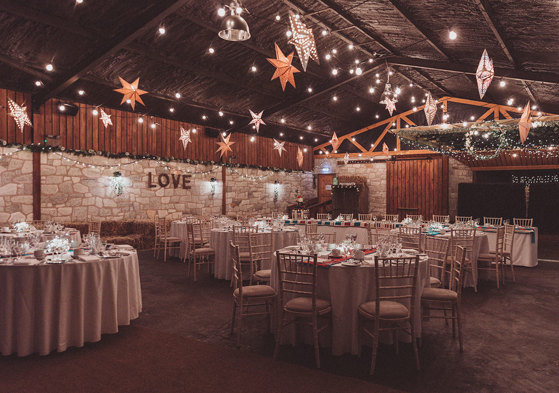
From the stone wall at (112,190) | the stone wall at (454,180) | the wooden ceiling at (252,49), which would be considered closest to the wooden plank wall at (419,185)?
the stone wall at (454,180)

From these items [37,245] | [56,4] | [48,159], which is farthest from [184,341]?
[48,159]

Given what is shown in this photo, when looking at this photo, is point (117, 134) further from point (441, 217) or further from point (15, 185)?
→ point (441, 217)

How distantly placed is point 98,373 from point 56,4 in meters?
6.57

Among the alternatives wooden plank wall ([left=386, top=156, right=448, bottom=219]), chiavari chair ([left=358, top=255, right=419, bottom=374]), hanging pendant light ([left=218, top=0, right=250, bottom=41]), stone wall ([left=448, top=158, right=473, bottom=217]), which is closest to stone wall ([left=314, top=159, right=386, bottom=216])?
wooden plank wall ([left=386, top=156, right=448, bottom=219])

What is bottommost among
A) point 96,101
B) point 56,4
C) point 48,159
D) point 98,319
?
point 98,319

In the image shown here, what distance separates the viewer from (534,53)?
24.4 ft

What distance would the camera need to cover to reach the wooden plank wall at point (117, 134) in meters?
9.00

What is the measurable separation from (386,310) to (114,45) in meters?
7.16

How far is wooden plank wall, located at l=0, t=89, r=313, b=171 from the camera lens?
900 cm

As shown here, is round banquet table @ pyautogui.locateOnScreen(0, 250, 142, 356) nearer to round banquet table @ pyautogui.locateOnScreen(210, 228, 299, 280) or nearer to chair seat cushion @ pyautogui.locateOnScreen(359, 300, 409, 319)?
chair seat cushion @ pyautogui.locateOnScreen(359, 300, 409, 319)

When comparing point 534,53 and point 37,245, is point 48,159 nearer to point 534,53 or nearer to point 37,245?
point 37,245

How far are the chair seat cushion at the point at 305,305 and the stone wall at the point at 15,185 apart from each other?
26.3ft

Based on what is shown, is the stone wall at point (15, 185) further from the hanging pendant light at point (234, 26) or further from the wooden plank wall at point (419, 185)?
the wooden plank wall at point (419, 185)

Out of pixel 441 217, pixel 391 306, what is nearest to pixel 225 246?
pixel 391 306
